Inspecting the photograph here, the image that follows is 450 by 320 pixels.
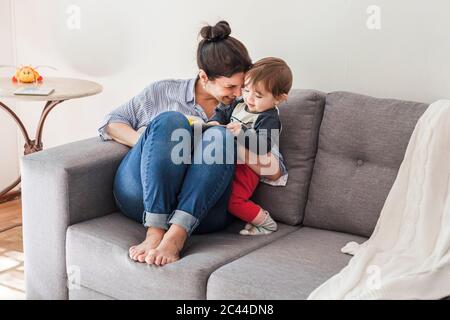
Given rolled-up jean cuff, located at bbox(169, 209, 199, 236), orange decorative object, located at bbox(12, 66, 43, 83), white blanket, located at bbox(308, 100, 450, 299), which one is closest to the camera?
white blanket, located at bbox(308, 100, 450, 299)

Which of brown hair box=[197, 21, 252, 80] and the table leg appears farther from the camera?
the table leg

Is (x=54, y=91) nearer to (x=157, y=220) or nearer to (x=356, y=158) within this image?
(x=157, y=220)

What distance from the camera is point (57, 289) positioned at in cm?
251

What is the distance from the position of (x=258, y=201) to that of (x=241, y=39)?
0.76 m

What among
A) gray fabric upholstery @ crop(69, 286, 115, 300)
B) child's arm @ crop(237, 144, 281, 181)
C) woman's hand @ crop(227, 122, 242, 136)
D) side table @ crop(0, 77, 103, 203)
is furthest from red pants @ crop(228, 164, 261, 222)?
side table @ crop(0, 77, 103, 203)

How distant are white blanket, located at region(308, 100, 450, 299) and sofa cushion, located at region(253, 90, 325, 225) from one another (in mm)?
310

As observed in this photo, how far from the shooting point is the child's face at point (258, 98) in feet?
7.92

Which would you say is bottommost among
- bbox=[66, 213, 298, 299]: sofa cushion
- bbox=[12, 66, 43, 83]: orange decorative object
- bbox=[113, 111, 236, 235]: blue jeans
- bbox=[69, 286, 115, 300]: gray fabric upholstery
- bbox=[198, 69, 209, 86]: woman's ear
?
bbox=[69, 286, 115, 300]: gray fabric upholstery

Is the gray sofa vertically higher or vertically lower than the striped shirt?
lower

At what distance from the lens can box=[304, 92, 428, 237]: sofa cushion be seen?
95.0 inches

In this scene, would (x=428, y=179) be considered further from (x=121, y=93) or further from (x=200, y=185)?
(x=121, y=93)

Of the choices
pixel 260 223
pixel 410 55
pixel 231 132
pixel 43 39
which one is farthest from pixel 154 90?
pixel 43 39

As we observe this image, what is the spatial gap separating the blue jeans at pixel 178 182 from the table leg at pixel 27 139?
0.92 m

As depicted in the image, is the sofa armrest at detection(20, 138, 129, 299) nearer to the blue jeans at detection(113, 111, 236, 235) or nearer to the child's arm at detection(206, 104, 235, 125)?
the blue jeans at detection(113, 111, 236, 235)
